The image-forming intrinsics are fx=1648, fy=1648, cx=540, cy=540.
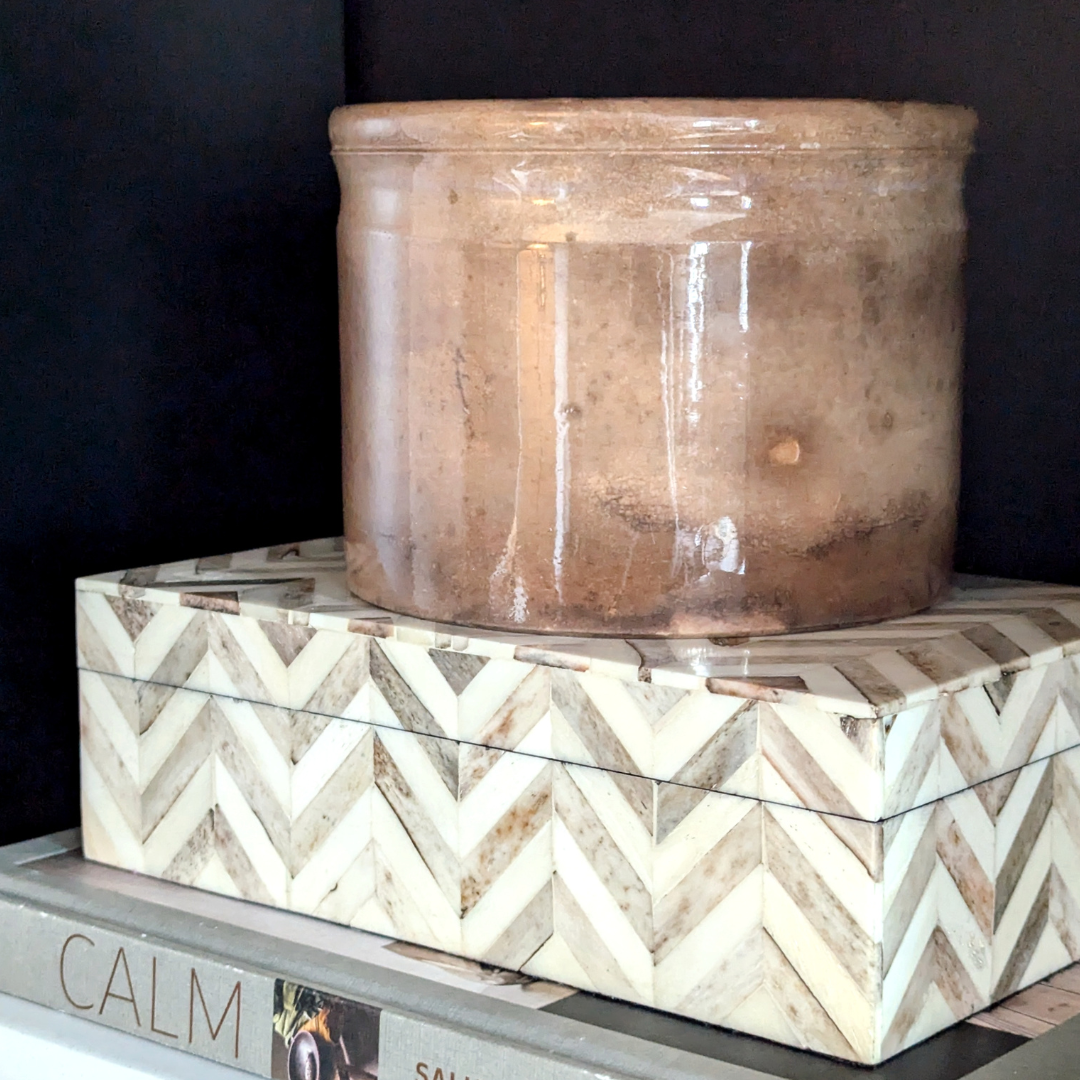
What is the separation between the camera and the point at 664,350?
0.85 meters

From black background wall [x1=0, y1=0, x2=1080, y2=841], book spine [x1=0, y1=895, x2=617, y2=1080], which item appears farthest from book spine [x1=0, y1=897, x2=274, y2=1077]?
black background wall [x1=0, y1=0, x2=1080, y2=841]

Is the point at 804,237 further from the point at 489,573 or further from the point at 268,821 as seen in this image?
the point at 268,821

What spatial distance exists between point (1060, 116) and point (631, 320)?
1.18 ft

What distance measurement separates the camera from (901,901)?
2.53 ft

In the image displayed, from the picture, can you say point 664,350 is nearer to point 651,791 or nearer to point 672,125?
point 672,125

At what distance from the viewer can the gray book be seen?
30.9 inches

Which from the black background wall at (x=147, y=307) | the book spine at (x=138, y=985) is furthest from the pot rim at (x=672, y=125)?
→ the book spine at (x=138, y=985)

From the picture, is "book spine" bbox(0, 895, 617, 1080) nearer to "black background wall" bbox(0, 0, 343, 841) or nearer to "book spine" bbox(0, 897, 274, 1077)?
"book spine" bbox(0, 897, 274, 1077)

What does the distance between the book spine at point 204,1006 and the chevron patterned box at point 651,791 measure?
0.08 metres

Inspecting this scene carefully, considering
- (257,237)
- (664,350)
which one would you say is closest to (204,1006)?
(664,350)

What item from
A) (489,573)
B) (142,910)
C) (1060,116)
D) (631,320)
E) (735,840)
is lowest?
(142,910)

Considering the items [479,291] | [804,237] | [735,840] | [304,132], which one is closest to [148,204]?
[304,132]

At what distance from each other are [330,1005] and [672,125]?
1.59ft

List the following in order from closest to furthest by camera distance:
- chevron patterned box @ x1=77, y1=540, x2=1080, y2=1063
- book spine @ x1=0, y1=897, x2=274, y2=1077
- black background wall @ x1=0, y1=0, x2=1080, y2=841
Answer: chevron patterned box @ x1=77, y1=540, x2=1080, y2=1063 < book spine @ x1=0, y1=897, x2=274, y2=1077 < black background wall @ x1=0, y1=0, x2=1080, y2=841
